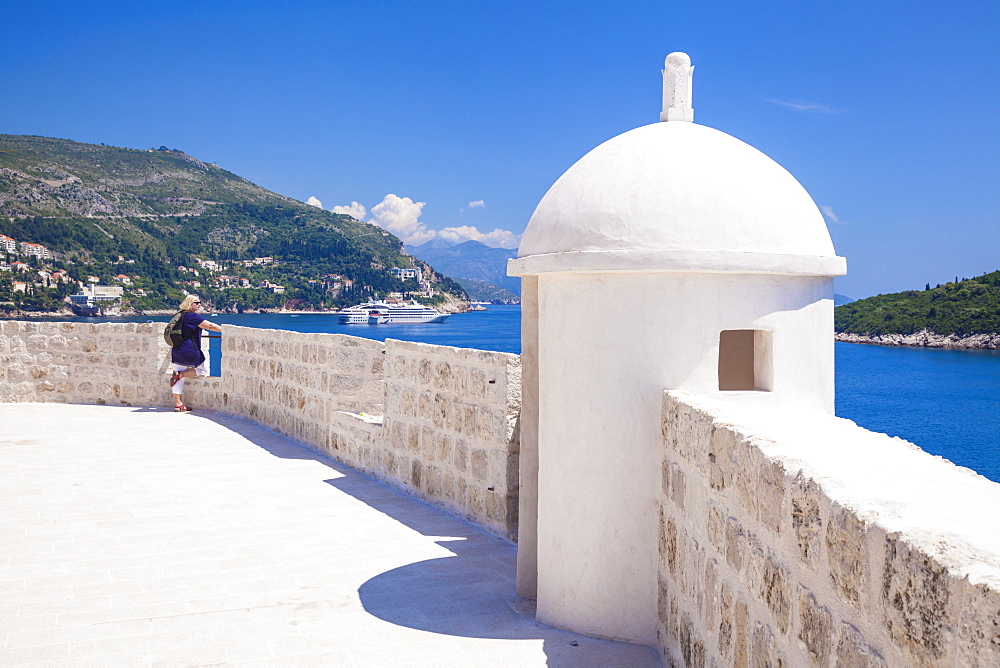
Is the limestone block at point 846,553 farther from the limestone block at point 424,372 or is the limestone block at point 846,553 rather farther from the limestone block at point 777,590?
the limestone block at point 424,372

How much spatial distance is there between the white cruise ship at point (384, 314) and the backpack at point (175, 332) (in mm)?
87301

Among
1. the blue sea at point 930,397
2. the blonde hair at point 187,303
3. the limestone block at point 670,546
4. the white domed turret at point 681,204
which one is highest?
the white domed turret at point 681,204

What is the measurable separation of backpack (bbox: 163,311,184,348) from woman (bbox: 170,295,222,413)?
0.10ft

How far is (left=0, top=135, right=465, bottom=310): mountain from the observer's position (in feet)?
255

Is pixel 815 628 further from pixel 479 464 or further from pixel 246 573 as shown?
pixel 479 464

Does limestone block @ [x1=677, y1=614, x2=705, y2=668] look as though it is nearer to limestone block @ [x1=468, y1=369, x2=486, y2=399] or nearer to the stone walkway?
the stone walkway

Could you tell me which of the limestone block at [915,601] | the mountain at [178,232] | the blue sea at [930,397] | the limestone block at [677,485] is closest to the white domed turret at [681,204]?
the limestone block at [677,485]

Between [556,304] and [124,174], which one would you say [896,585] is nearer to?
[556,304]

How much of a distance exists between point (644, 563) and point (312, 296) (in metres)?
101

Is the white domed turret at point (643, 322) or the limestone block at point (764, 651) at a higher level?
the white domed turret at point (643, 322)

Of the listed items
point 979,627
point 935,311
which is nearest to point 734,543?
point 979,627

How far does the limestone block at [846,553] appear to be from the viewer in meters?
1.72

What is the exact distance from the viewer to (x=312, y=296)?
10206 centimetres

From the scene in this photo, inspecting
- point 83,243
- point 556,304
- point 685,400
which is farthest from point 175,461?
point 83,243
